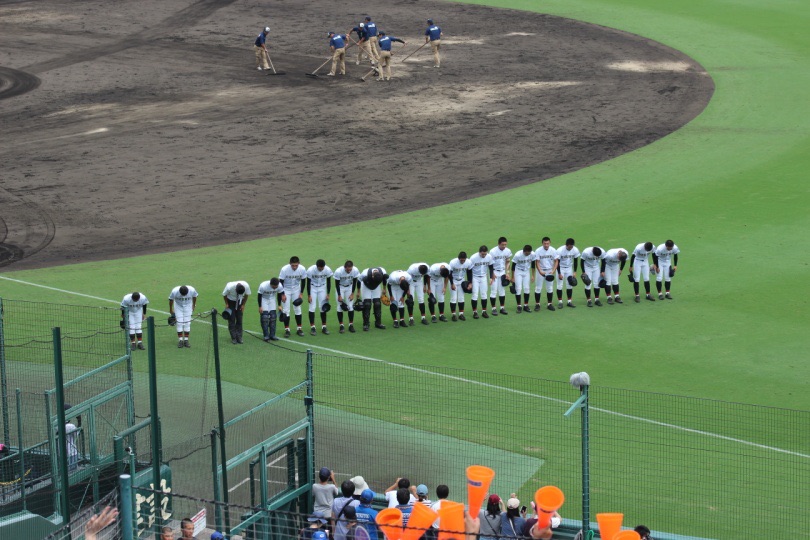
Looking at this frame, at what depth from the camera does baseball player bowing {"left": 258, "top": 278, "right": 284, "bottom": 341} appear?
19.5 m

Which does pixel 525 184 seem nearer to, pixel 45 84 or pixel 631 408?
pixel 631 408

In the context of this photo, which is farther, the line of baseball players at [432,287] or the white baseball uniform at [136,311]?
the line of baseball players at [432,287]

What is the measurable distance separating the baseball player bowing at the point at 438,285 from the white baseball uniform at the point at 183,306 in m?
4.23

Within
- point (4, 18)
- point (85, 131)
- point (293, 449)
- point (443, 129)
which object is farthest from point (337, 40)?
point (293, 449)

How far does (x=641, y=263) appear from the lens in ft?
70.5

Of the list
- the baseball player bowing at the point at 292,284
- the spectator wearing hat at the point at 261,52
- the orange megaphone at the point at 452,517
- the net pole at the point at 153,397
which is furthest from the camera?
the spectator wearing hat at the point at 261,52

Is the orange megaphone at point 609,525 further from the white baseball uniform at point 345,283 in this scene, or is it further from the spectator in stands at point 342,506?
the white baseball uniform at point 345,283

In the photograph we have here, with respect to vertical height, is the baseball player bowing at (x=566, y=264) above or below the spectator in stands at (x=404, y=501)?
above

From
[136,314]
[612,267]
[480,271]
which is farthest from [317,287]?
[612,267]

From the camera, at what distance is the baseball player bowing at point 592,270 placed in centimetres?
2106

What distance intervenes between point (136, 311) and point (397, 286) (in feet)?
14.9

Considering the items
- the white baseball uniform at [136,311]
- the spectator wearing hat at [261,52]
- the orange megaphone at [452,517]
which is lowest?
the orange megaphone at [452,517]

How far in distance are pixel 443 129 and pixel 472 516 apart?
832 inches

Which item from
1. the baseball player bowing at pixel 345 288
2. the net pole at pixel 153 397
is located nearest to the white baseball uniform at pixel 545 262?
the baseball player bowing at pixel 345 288
